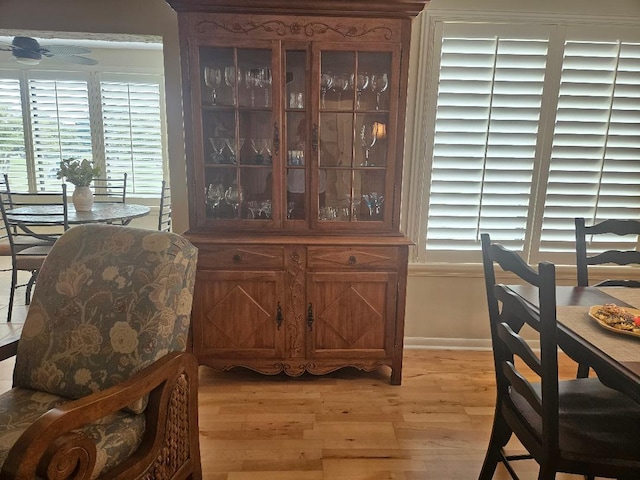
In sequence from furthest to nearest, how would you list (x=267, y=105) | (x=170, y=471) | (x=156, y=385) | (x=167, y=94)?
1. (x=167, y=94)
2. (x=267, y=105)
3. (x=170, y=471)
4. (x=156, y=385)

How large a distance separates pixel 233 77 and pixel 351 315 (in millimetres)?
1482

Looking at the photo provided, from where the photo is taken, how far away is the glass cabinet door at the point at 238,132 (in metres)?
2.33

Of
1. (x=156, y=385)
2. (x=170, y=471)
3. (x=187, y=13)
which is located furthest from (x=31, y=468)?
(x=187, y=13)

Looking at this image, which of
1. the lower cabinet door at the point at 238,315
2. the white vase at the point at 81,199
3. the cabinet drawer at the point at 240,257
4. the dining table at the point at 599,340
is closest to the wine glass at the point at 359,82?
the cabinet drawer at the point at 240,257

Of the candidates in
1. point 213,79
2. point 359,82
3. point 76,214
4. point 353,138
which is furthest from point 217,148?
point 76,214

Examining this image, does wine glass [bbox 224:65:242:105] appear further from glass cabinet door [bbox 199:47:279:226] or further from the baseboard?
the baseboard

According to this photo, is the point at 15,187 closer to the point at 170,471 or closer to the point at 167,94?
the point at 167,94

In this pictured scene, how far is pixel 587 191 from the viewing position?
2678 millimetres

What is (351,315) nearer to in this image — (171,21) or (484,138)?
(484,138)

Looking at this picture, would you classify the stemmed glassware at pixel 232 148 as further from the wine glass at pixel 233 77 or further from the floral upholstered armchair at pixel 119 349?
the floral upholstered armchair at pixel 119 349

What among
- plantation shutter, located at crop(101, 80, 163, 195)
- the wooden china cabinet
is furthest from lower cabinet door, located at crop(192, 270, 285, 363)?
plantation shutter, located at crop(101, 80, 163, 195)

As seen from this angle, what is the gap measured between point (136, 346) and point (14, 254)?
265 centimetres

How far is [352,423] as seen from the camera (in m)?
2.08

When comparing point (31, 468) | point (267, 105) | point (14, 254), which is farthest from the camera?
Result: point (14, 254)
